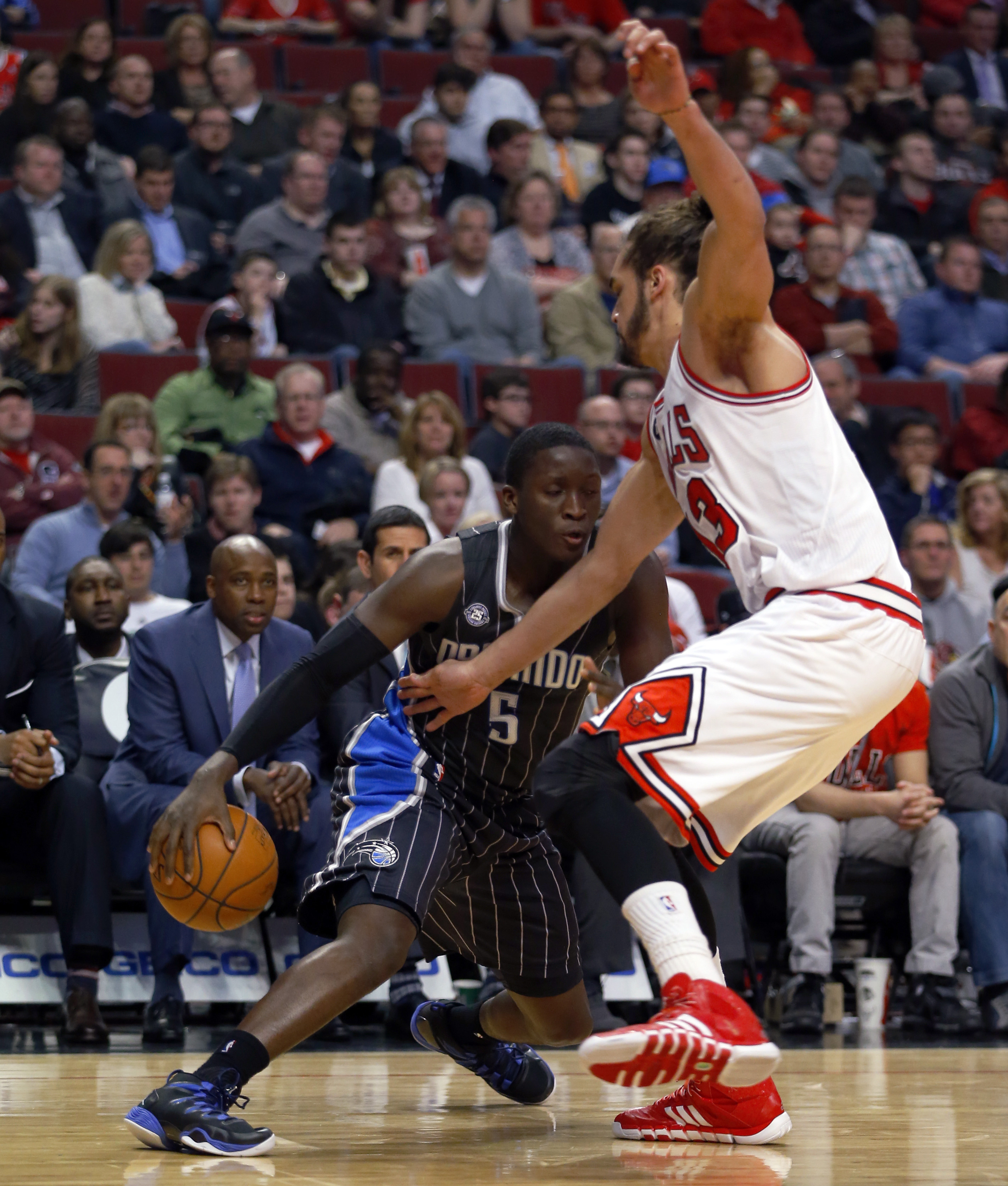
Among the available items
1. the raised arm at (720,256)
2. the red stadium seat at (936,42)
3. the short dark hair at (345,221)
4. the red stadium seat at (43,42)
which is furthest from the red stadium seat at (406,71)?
the raised arm at (720,256)

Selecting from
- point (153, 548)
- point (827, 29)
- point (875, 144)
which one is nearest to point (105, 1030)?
point (153, 548)

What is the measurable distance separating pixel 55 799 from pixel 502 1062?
2.24 m

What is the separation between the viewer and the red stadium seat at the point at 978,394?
33.8 ft

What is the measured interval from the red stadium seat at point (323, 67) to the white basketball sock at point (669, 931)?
10.5 meters

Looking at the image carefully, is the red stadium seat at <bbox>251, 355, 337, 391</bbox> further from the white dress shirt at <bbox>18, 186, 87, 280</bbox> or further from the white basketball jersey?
the white basketball jersey

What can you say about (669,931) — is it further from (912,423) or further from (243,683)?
(912,423)

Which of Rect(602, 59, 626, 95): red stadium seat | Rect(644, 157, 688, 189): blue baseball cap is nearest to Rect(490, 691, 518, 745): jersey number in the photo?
Rect(644, 157, 688, 189): blue baseball cap

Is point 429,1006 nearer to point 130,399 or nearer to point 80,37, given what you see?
point 130,399

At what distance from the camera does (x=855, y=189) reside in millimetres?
11398

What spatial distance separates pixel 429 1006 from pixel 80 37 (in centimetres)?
885

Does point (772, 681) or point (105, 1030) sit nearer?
point (772, 681)

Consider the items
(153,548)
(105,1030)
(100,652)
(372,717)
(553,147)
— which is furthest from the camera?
(553,147)

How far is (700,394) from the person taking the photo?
9.51 feet

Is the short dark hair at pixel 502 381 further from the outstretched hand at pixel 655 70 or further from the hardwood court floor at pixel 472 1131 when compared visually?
the outstretched hand at pixel 655 70
